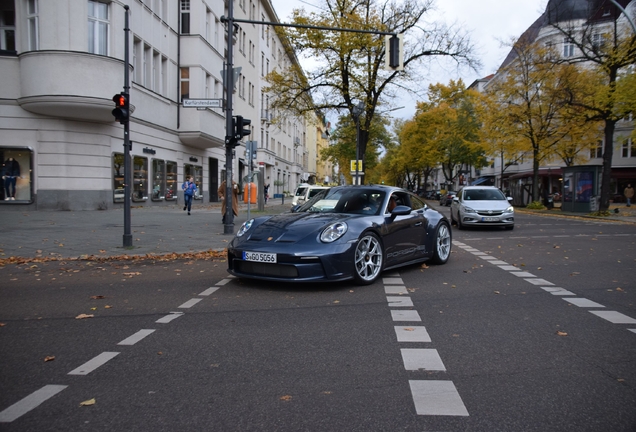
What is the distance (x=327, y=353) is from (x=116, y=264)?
22.0 feet

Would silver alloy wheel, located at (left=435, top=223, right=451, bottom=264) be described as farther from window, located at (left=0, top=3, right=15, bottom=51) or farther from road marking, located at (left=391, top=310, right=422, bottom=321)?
window, located at (left=0, top=3, right=15, bottom=51)

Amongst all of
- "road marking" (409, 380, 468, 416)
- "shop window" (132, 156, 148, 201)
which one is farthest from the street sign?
"shop window" (132, 156, 148, 201)

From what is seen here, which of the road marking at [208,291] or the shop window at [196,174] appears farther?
the shop window at [196,174]

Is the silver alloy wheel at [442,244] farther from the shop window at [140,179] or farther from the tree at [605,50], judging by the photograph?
the tree at [605,50]

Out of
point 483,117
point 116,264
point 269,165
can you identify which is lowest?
point 116,264

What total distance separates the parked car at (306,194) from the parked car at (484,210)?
6.31 m

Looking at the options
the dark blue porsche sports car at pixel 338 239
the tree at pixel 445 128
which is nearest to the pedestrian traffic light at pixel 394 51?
the dark blue porsche sports car at pixel 338 239

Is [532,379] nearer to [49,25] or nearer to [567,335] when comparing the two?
[567,335]

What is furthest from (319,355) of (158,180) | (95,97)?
(158,180)

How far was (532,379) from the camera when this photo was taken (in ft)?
12.2

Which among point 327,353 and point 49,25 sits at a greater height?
point 49,25

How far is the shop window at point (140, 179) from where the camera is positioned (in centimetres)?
2589

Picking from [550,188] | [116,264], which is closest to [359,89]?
[116,264]

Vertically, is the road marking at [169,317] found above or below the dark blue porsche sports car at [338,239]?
below
